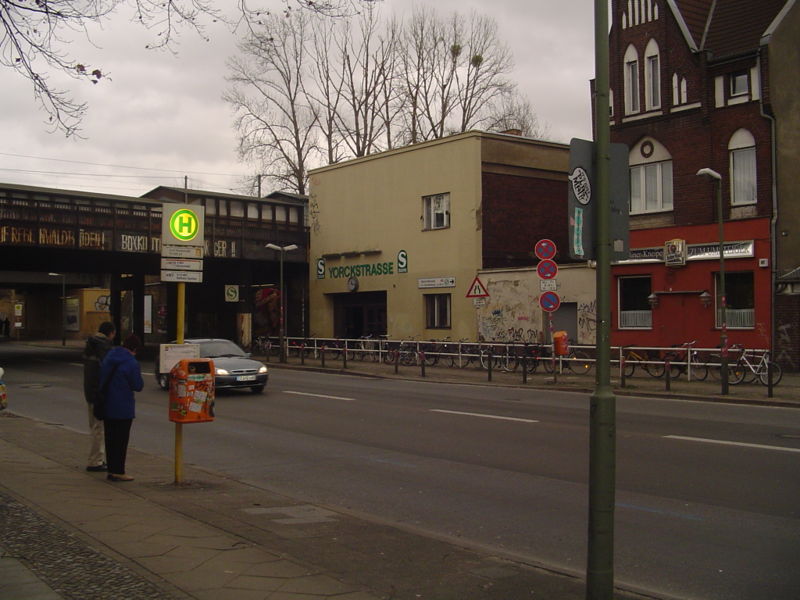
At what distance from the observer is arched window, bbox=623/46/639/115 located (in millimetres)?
28078

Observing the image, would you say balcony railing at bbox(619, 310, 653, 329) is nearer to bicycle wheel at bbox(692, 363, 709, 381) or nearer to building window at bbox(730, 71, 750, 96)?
bicycle wheel at bbox(692, 363, 709, 381)

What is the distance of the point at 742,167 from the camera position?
25266 millimetres

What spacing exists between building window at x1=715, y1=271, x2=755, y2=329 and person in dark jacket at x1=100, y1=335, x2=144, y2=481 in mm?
19700

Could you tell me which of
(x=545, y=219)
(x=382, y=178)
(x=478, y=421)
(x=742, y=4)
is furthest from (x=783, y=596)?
(x=382, y=178)

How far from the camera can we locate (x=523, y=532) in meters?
7.34

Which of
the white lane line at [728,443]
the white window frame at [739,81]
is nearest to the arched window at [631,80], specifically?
the white window frame at [739,81]

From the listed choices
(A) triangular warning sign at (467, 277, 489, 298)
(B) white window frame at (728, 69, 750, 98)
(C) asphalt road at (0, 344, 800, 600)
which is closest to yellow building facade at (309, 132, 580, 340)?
(A) triangular warning sign at (467, 277, 489, 298)

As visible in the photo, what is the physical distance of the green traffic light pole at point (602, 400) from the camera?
4785mm

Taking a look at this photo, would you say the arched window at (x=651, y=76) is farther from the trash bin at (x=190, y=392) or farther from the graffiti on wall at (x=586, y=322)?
the trash bin at (x=190, y=392)

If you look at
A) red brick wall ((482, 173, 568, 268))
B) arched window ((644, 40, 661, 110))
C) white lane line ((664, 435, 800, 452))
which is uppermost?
arched window ((644, 40, 661, 110))

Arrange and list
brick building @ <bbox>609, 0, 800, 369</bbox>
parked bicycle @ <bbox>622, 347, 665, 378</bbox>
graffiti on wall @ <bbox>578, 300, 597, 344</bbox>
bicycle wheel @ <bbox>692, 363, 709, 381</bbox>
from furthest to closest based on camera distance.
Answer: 1. graffiti on wall @ <bbox>578, 300, 597, 344</bbox>
2. brick building @ <bbox>609, 0, 800, 369</bbox>
3. parked bicycle @ <bbox>622, 347, 665, 378</bbox>
4. bicycle wheel @ <bbox>692, 363, 709, 381</bbox>

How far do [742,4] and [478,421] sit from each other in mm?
20248

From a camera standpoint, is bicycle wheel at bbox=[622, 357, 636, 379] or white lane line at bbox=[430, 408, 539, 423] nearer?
white lane line at bbox=[430, 408, 539, 423]

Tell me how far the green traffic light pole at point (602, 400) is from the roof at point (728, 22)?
22.7 meters
